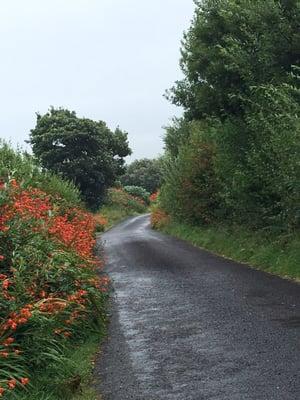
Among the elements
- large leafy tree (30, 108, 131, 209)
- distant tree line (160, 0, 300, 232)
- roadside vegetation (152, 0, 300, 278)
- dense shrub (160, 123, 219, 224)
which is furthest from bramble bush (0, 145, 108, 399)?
large leafy tree (30, 108, 131, 209)

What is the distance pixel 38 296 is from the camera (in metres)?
6.69

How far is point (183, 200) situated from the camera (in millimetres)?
22828

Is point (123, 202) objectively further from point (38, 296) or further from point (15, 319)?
point (15, 319)

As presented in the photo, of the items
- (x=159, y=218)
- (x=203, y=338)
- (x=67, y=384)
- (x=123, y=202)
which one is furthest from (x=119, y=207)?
(x=67, y=384)

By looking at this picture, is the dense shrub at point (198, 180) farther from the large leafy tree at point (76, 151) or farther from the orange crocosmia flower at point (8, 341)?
the orange crocosmia flower at point (8, 341)

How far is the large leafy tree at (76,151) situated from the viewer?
111 feet

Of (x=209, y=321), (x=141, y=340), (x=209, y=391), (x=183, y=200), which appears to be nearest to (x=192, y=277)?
(x=209, y=321)

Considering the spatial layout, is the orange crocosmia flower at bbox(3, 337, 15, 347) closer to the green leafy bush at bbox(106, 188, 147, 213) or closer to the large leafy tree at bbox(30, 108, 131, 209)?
the large leafy tree at bbox(30, 108, 131, 209)

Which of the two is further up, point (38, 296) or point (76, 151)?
point (76, 151)

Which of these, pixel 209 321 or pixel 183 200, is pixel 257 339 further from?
pixel 183 200

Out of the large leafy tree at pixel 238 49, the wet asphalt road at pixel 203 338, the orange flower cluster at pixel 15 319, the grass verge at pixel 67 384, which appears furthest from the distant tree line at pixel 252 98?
the orange flower cluster at pixel 15 319

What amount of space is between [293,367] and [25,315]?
276 centimetres

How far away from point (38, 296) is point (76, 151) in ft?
93.1

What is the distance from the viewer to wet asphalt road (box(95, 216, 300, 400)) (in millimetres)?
5066
